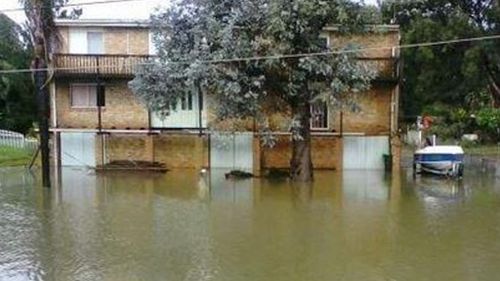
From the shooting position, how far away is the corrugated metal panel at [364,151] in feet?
97.3

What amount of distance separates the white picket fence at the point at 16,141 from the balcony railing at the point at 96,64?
263 inches

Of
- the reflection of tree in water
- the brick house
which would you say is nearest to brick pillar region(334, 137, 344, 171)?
the brick house

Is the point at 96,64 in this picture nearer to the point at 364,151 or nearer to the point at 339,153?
the point at 339,153

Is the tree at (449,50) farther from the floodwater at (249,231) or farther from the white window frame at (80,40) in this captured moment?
the floodwater at (249,231)

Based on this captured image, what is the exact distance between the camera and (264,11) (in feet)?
76.5

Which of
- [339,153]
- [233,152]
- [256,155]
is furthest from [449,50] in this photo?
[233,152]

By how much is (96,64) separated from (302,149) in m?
10.5

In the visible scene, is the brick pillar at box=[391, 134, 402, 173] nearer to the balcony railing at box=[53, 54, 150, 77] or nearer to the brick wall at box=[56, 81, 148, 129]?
the brick wall at box=[56, 81, 148, 129]

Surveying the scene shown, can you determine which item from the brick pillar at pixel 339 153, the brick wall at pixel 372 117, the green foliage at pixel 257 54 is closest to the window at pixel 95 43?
the green foliage at pixel 257 54

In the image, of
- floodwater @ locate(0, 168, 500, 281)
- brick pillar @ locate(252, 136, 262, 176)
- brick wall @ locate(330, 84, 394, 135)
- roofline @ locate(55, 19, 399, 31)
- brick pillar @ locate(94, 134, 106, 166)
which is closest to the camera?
floodwater @ locate(0, 168, 500, 281)

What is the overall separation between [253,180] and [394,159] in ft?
22.4

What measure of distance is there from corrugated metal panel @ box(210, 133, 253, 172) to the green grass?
30.6 ft

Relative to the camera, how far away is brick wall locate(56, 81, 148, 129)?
1211 inches

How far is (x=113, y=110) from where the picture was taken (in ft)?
101
